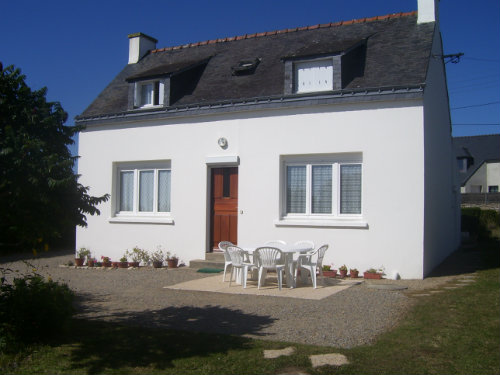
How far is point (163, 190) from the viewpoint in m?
14.8

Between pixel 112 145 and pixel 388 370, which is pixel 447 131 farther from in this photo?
pixel 388 370

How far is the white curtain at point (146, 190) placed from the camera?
15.0 m

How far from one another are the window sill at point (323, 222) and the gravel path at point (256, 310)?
1.49m

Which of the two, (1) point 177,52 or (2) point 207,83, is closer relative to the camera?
(2) point 207,83

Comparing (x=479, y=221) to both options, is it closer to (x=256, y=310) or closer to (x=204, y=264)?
(x=204, y=264)

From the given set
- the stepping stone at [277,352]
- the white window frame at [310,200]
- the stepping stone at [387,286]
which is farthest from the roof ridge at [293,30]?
the stepping stone at [277,352]

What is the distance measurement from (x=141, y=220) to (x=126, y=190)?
4.11ft

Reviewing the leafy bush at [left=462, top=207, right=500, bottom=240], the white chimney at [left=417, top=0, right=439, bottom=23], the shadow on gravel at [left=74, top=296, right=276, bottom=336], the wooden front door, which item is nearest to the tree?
the shadow on gravel at [left=74, top=296, right=276, bottom=336]

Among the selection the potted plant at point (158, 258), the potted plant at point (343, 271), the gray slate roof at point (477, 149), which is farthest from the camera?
the gray slate roof at point (477, 149)

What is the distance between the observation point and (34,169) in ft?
18.2

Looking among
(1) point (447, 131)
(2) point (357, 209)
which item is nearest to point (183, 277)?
(2) point (357, 209)

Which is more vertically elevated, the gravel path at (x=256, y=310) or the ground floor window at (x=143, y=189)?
the ground floor window at (x=143, y=189)

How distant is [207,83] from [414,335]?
34.4 feet

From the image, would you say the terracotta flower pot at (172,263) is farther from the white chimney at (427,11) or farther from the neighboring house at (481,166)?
the neighboring house at (481,166)
